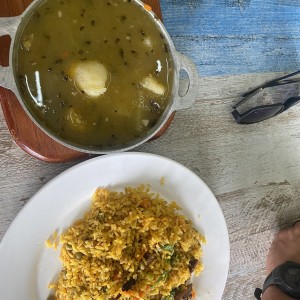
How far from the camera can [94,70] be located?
1262 mm

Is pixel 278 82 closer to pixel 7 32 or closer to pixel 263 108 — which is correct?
pixel 263 108

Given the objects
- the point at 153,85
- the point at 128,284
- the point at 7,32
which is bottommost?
the point at 128,284

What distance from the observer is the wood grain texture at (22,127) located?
1.27 m

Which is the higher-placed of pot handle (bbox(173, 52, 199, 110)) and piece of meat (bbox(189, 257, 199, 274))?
pot handle (bbox(173, 52, 199, 110))

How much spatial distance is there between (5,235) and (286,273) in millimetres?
1115

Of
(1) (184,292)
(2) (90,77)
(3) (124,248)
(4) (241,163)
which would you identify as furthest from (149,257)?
(2) (90,77)

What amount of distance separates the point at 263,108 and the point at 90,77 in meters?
0.72

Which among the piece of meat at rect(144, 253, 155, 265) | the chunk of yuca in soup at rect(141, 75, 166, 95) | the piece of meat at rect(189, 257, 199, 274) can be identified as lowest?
the piece of meat at rect(189, 257, 199, 274)

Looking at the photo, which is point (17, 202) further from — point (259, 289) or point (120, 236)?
point (259, 289)

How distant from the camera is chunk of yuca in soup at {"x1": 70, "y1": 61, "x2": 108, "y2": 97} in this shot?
1.25 meters

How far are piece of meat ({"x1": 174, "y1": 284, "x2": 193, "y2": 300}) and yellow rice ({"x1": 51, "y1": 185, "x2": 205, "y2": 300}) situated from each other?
0.05m

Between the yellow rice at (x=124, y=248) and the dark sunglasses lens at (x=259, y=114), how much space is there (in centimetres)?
44

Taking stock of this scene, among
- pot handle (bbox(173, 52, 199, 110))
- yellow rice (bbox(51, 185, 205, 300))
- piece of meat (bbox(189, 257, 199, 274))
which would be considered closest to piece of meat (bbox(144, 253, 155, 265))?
yellow rice (bbox(51, 185, 205, 300))

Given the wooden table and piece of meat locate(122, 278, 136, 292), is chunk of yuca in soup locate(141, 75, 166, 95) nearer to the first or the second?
the wooden table
